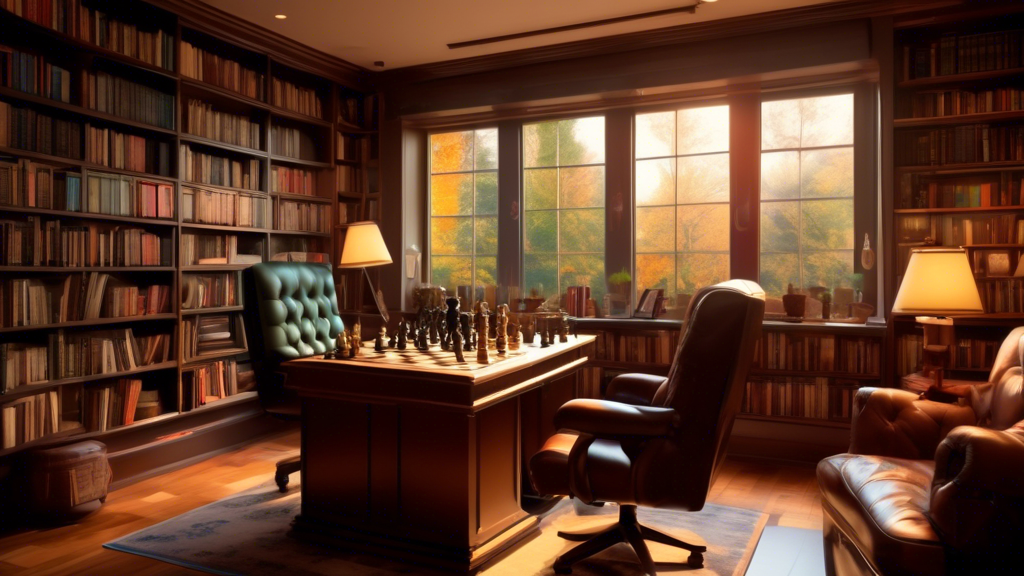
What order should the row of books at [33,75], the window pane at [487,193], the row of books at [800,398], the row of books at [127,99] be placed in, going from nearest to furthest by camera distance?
the row of books at [33,75]
the row of books at [127,99]
the row of books at [800,398]
the window pane at [487,193]

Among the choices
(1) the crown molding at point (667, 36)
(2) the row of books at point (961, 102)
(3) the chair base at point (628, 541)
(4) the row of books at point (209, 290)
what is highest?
(1) the crown molding at point (667, 36)

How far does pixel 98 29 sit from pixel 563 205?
128 inches

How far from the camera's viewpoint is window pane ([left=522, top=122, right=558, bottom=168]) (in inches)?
220

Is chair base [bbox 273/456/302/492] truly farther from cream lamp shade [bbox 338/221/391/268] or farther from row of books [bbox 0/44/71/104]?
row of books [bbox 0/44/71/104]

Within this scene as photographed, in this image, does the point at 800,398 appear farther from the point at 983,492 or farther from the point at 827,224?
the point at 983,492

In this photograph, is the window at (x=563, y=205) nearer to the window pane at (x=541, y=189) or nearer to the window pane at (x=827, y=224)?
the window pane at (x=541, y=189)

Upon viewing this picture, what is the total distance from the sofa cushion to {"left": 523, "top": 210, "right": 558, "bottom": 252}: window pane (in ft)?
10.7

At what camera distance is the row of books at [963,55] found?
4.03m

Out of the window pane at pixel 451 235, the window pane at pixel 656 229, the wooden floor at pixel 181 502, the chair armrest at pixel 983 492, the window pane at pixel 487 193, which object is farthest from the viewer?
the window pane at pixel 451 235

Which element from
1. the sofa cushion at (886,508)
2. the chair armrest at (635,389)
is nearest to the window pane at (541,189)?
the chair armrest at (635,389)

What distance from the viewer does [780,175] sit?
15.9 feet

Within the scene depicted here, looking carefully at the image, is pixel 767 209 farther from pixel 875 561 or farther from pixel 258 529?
pixel 258 529

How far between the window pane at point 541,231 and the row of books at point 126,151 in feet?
8.60

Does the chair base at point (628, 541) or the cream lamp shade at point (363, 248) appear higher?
the cream lamp shade at point (363, 248)
